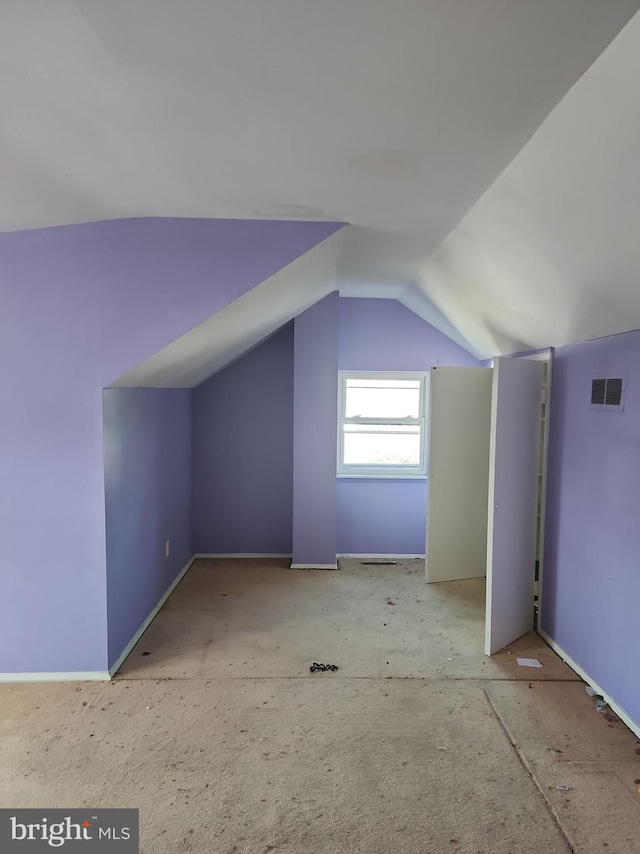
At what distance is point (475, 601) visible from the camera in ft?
13.8

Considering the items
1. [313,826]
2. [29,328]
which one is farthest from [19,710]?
[29,328]

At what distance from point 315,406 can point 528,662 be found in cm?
254

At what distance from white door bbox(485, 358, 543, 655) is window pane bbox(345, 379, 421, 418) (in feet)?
6.10

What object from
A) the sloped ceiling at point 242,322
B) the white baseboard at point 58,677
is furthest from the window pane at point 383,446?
the white baseboard at point 58,677

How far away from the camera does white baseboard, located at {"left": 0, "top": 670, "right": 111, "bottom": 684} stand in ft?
9.48

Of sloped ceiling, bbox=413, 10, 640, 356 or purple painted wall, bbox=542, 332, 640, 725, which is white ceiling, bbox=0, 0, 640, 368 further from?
purple painted wall, bbox=542, 332, 640, 725

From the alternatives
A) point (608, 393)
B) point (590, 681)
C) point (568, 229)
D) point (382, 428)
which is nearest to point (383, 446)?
point (382, 428)

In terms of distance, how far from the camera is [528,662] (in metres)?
3.21

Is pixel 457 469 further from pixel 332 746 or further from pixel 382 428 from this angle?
pixel 332 746

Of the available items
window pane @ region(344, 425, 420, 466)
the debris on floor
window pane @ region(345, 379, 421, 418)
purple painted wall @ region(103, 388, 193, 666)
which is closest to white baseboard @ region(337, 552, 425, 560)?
window pane @ region(344, 425, 420, 466)

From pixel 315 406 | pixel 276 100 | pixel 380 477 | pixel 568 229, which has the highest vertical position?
pixel 276 100

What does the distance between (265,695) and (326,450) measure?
229 centimetres

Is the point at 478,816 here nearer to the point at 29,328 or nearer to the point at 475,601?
the point at 475,601

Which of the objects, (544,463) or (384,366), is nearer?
(544,463)
